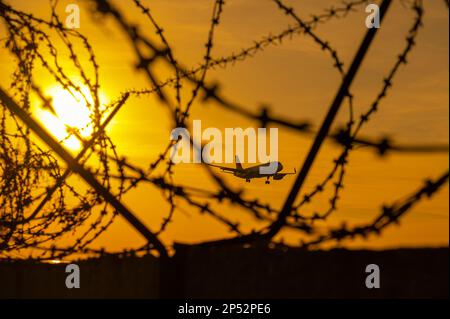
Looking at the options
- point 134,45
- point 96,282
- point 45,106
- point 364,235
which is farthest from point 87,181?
point 96,282

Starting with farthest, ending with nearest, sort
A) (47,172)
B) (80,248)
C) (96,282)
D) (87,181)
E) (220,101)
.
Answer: (96,282), (47,172), (80,248), (87,181), (220,101)

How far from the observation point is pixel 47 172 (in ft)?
20.7

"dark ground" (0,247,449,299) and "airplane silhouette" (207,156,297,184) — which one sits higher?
"airplane silhouette" (207,156,297,184)

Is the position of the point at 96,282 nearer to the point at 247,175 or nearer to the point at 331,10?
the point at 247,175

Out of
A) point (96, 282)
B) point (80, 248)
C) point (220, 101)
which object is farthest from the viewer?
point (96, 282)

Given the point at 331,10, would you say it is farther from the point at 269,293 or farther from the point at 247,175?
the point at 269,293

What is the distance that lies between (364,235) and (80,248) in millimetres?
1970

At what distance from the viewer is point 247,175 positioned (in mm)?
5410

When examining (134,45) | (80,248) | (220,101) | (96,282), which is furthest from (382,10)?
(96,282)

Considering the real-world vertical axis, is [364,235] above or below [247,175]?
below

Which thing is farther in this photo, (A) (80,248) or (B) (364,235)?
(A) (80,248)

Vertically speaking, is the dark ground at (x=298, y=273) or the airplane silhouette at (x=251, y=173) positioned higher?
the airplane silhouette at (x=251, y=173)
